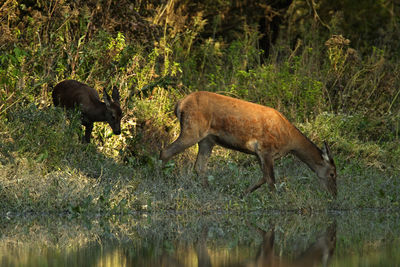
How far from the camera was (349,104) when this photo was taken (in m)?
16.3

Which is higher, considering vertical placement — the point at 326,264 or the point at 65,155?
the point at 326,264

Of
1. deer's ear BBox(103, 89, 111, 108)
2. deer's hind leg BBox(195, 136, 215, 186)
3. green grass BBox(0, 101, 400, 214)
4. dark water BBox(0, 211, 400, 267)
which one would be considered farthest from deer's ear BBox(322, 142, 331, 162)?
deer's ear BBox(103, 89, 111, 108)

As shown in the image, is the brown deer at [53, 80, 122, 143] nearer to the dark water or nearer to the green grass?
the green grass

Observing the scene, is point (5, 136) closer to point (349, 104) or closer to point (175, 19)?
point (175, 19)

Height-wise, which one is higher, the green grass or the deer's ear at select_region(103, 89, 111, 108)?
the deer's ear at select_region(103, 89, 111, 108)

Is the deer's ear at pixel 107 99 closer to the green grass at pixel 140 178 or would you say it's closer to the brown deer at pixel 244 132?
the green grass at pixel 140 178

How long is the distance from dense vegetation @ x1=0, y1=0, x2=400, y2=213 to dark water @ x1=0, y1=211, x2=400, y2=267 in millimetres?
625

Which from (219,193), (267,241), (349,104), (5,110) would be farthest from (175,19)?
(267,241)

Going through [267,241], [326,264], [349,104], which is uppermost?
[326,264]

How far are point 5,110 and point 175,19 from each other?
17.1 ft

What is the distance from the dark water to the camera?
23.6 ft

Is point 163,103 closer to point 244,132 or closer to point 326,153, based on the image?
point 244,132

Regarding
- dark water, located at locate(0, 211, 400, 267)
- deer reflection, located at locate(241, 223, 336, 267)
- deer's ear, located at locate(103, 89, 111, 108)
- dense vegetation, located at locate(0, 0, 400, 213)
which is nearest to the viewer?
deer reflection, located at locate(241, 223, 336, 267)

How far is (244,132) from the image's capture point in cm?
1212
